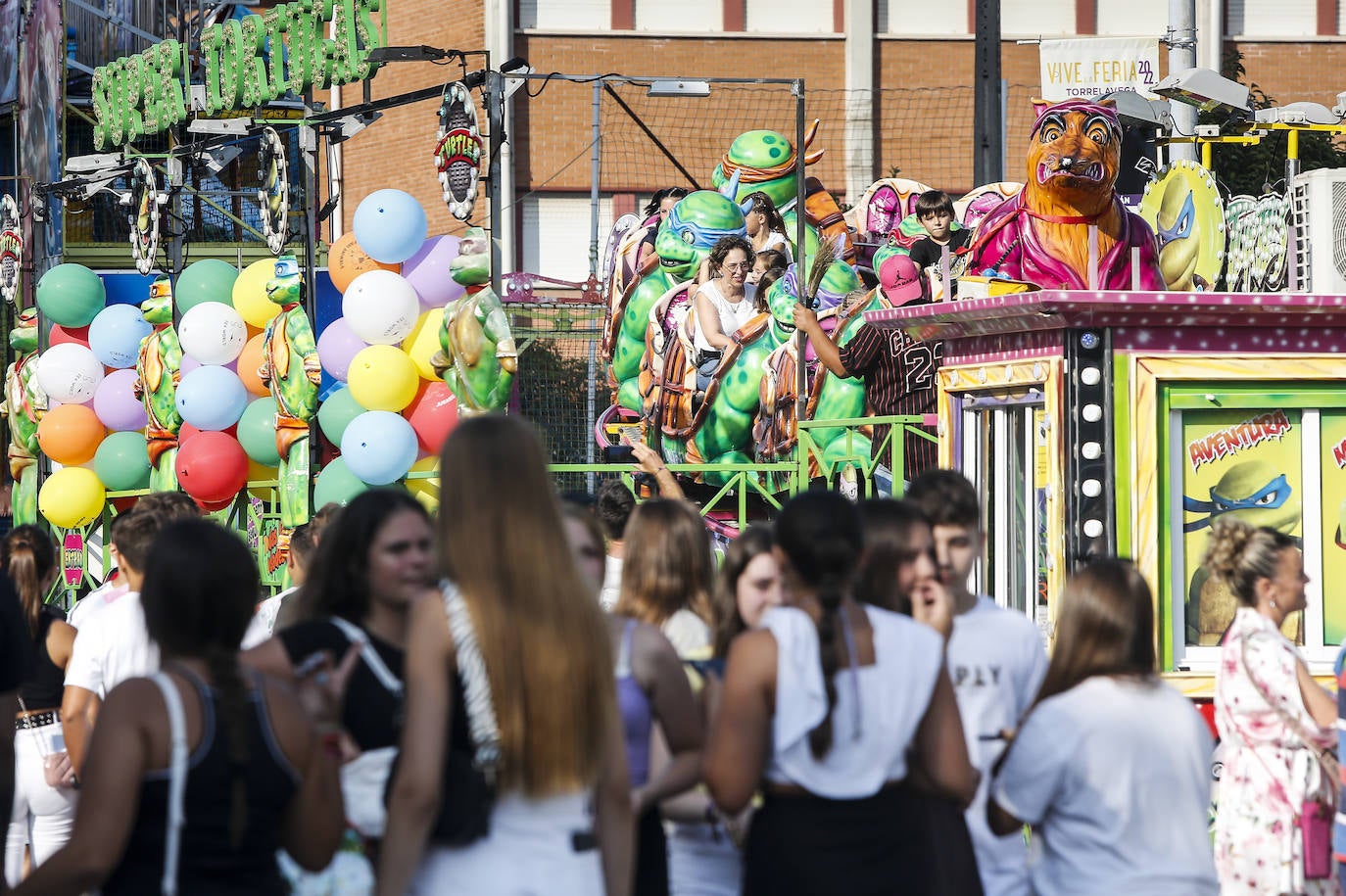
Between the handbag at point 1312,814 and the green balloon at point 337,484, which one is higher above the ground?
the green balloon at point 337,484

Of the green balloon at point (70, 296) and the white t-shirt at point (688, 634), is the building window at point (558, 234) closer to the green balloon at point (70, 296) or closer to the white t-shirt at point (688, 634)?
the green balloon at point (70, 296)

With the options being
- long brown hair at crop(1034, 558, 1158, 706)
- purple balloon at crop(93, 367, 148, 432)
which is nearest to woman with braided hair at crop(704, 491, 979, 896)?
long brown hair at crop(1034, 558, 1158, 706)

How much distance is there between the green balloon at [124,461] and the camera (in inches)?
625

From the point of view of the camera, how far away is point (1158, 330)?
297 inches

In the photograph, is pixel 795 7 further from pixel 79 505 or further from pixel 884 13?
pixel 79 505

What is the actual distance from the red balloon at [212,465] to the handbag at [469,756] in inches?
453

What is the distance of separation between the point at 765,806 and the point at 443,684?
808 mm

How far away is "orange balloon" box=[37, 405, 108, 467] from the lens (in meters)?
16.2

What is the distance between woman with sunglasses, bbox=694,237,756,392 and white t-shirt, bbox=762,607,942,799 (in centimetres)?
945

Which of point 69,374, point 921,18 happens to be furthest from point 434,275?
point 921,18

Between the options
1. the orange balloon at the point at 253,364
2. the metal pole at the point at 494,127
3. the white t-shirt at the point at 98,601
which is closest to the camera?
the white t-shirt at the point at 98,601

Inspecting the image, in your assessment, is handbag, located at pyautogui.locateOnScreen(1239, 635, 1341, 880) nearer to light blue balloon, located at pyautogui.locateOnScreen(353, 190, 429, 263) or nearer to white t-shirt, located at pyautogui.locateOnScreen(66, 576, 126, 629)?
white t-shirt, located at pyautogui.locateOnScreen(66, 576, 126, 629)

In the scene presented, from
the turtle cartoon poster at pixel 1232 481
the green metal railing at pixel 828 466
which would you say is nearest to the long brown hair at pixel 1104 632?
the turtle cartoon poster at pixel 1232 481

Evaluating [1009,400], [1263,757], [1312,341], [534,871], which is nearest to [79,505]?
[1009,400]
